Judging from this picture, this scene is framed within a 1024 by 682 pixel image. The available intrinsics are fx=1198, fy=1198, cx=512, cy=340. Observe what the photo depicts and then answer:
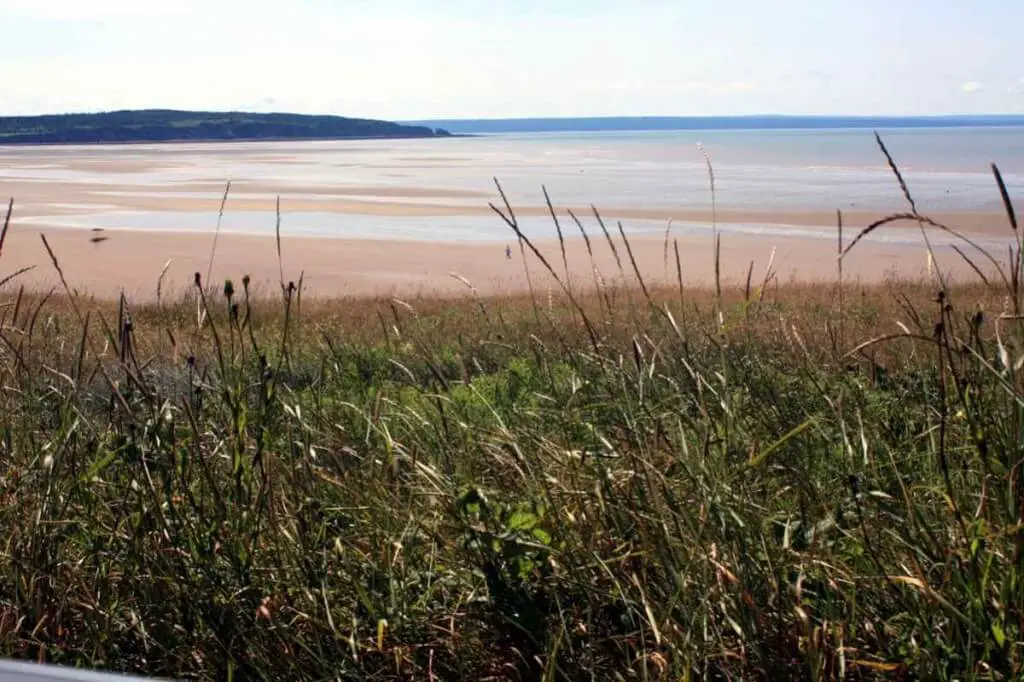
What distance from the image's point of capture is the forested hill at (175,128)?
12962 cm

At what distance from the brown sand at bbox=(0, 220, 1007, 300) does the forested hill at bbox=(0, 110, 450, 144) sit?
342 ft

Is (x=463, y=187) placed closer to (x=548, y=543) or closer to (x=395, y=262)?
(x=395, y=262)

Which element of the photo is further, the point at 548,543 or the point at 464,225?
the point at 464,225

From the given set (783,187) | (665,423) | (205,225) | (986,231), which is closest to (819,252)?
(986,231)

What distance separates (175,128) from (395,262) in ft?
400

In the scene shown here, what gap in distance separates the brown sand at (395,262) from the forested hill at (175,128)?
342 feet

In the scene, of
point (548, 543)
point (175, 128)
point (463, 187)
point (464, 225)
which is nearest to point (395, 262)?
point (464, 225)

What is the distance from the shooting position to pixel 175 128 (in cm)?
13775

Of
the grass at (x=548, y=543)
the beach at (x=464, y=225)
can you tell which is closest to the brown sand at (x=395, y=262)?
the beach at (x=464, y=225)

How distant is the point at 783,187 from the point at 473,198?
37.5 feet

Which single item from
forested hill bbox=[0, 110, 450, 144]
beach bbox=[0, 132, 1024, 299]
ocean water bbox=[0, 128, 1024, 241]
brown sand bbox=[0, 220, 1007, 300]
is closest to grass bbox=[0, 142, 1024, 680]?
beach bbox=[0, 132, 1024, 299]

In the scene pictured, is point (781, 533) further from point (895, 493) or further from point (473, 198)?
point (473, 198)

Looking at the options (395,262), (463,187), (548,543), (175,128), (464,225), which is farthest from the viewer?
(175,128)

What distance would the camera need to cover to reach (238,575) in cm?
334
